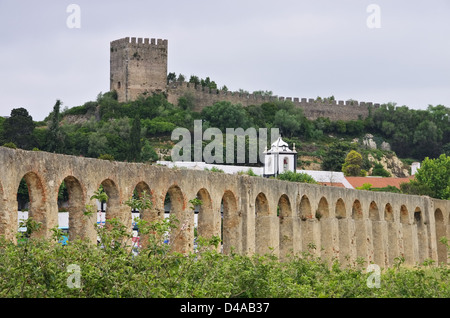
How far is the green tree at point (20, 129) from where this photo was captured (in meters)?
62.7

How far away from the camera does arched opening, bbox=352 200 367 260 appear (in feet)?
115

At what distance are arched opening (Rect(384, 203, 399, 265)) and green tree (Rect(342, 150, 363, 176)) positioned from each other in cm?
4191

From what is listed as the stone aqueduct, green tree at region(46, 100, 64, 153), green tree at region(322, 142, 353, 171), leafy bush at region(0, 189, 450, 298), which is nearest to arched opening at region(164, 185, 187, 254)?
the stone aqueduct

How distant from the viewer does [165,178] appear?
22.6 m

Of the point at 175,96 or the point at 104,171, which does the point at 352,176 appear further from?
the point at 104,171

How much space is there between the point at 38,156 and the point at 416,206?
26.4 meters

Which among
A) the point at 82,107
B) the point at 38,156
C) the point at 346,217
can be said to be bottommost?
the point at 346,217

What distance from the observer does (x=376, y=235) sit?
36500 mm

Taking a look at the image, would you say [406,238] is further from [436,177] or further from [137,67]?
[137,67]

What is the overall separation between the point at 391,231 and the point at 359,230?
11.8ft

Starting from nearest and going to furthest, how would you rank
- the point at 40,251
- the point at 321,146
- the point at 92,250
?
the point at 40,251
the point at 92,250
the point at 321,146

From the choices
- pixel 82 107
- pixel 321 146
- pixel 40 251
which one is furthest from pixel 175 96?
pixel 40 251

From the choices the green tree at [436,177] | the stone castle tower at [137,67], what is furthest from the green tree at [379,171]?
the stone castle tower at [137,67]

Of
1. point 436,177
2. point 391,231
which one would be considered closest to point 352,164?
point 436,177
